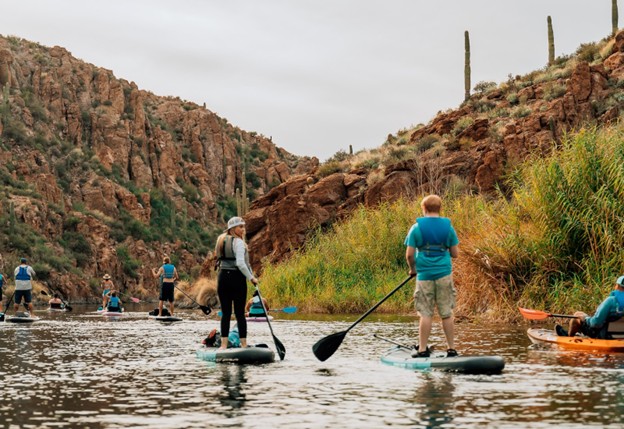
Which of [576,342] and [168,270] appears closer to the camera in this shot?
[576,342]

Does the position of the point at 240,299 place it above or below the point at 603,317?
above

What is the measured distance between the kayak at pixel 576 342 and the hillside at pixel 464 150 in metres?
21.9

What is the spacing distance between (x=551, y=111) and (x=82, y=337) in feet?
89.4

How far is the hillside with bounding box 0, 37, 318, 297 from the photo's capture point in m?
87.9

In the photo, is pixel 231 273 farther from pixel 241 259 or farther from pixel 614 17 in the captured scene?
pixel 614 17

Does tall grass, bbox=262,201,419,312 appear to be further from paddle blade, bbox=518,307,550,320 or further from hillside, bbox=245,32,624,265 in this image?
paddle blade, bbox=518,307,550,320

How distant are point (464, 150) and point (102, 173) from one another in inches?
2562

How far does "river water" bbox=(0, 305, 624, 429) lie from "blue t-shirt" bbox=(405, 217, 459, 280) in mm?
1317

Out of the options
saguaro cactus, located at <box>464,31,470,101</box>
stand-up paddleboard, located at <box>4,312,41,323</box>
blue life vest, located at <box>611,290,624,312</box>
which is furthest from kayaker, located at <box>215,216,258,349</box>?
saguaro cactus, located at <box>464,31,470,101</box>

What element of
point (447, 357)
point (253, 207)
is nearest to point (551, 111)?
point (253, 207)

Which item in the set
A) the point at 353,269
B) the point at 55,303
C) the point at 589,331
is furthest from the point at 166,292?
the point at 589,331

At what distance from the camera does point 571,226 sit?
19.8 meters

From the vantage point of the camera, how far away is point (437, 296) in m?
12.5

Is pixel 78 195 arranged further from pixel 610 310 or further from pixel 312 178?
pixel 610 310
